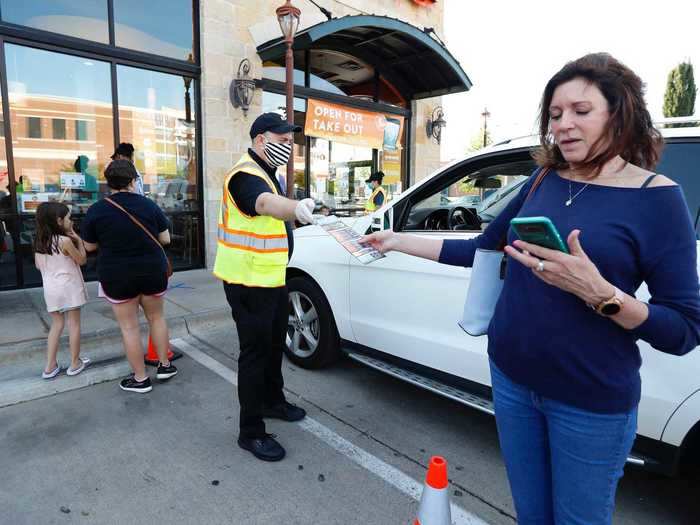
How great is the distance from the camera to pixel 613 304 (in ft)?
3.92

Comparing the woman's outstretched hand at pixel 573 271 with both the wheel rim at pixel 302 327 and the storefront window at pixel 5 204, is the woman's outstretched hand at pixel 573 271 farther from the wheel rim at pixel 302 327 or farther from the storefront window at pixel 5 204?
the storefront window at pixel 5 204

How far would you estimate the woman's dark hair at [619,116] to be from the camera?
4.39 feet

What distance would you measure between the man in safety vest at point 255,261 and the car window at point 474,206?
116 cm

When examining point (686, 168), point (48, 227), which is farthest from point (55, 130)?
point (686, 168)

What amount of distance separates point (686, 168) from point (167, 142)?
7301 millimetres

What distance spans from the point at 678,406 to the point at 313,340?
2.66 m

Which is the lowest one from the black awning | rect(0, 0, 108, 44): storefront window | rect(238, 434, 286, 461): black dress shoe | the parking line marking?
the parking line marking

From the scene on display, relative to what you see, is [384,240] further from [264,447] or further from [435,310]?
[264,447]

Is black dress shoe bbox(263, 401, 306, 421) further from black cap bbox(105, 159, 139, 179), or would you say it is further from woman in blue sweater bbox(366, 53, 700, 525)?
woman in blue sweater bbox(366, 53, 700, 525)

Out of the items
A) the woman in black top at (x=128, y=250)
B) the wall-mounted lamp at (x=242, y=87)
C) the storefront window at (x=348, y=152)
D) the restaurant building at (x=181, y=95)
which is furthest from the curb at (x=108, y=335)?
the storefront window at (x=348, y=152)

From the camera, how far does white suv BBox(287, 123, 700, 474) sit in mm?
2201

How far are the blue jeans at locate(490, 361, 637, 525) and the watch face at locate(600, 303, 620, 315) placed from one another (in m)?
0.32

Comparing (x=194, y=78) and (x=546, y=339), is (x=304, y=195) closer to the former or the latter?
(x=194, y=78)

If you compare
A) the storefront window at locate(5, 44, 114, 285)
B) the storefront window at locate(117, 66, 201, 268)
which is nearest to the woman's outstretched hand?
the storefront window at locate(5, 44, 114, 285)
